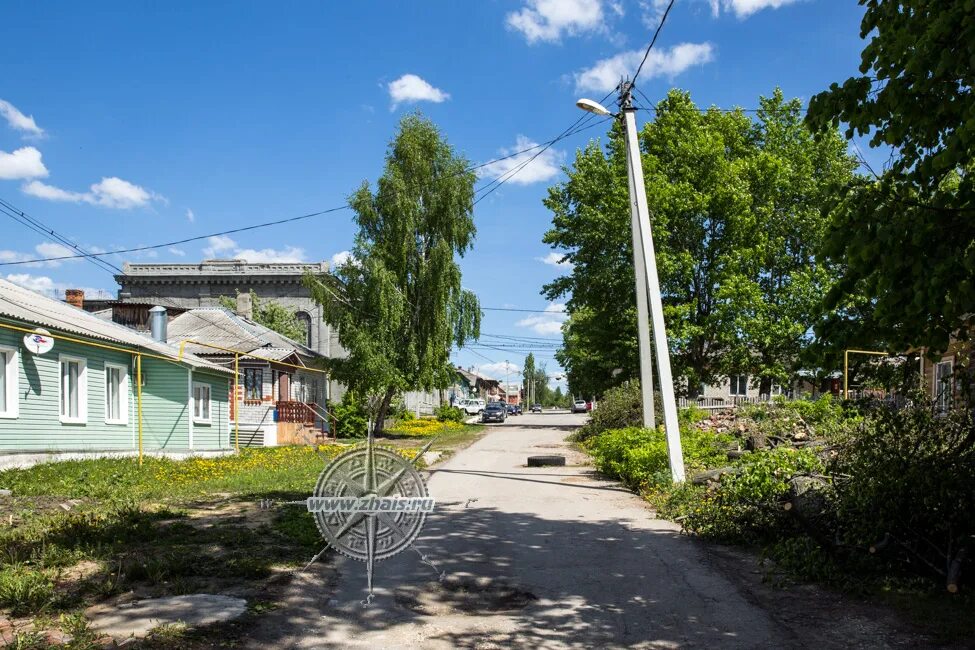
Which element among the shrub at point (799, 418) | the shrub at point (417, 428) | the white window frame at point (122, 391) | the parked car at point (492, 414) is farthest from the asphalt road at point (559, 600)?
the parked car at point (492, 414)

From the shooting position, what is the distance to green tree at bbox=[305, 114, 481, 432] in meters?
34.7

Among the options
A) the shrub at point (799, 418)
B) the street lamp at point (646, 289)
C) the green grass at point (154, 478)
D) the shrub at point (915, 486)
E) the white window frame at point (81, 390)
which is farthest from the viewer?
the white window frame at point (81, 390)

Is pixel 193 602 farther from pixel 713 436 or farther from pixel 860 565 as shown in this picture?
pixel 713 436

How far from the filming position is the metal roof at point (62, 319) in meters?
17.3

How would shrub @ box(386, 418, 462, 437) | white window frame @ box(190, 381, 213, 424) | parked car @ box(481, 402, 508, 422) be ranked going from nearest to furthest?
1. white window frame @ box(190, 381, 213, 424)
2. shrub @ box(386, 418, 462, 437)
3. parked car @ box(481, 402, 508, 422)

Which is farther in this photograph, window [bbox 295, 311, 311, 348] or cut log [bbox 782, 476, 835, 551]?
window [bbox 295, 311, 311, 348]

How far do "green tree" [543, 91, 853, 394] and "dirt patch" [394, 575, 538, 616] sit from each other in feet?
91.9

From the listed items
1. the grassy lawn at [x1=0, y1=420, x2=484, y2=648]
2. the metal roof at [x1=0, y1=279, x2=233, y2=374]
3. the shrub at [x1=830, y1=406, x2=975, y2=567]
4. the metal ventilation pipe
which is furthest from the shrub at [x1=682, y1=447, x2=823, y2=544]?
the metal ventilation pipe

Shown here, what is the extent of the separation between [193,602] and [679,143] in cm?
3356

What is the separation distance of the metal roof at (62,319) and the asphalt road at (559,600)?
1157cm

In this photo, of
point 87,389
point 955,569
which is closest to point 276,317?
point 87,389

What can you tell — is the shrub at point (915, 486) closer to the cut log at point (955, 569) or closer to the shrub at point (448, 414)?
the cut log at point (955, 569)

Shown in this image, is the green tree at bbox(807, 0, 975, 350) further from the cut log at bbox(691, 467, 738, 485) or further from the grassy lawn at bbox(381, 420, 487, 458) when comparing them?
the grassy lawn at bbox(381, 420, 487, 458)

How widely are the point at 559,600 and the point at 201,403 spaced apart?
22026 mm
